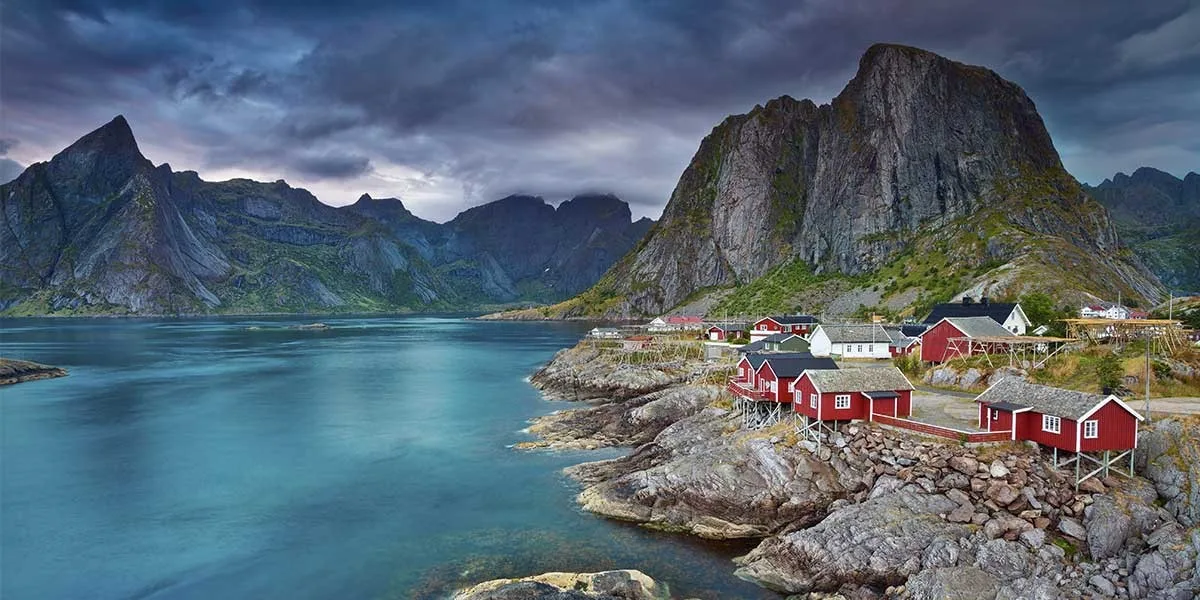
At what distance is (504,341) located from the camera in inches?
7461

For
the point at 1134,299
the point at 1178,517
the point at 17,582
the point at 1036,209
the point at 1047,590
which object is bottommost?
the point at 17,582

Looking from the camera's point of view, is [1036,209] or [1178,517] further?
[1036,209]

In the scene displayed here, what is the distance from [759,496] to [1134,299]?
11907 cm

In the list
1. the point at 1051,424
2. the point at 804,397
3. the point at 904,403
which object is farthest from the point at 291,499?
the point at 1051,424

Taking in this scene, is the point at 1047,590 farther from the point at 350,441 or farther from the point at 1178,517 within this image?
the point at 350,441

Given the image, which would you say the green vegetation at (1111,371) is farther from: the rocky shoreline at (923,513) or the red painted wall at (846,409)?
the red painted wall at (846,409)

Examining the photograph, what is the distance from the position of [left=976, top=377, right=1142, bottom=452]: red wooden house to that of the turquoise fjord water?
18.0 metres

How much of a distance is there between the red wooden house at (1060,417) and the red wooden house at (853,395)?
5.34m

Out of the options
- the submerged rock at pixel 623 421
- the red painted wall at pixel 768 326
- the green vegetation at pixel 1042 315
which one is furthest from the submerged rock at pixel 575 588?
the red painted wall at pixel 768 326

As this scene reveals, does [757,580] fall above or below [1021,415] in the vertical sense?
below

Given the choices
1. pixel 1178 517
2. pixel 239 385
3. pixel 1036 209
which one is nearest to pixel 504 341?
pixel 239 385

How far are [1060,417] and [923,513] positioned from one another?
9093 mm

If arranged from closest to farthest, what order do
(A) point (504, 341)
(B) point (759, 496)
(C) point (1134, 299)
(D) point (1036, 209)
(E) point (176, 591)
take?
(E) point (176, 591) → (B) point (759, 496) → (C) point (1134, 299) → (D) point (1036, 209) → (A) point (504, 341)

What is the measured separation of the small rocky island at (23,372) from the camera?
103000 millimetres
